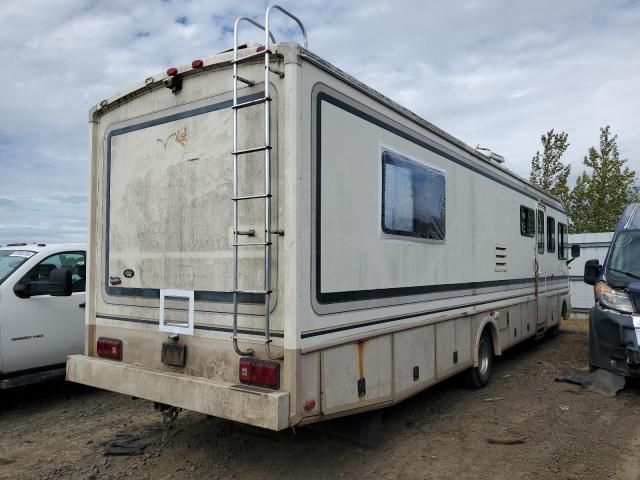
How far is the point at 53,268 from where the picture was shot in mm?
6172

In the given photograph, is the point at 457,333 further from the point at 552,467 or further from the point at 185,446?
the point at 185,446

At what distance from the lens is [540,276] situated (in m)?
9.24

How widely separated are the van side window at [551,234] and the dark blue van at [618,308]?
8.97 feet

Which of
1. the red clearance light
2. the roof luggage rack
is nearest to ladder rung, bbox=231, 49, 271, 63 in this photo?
the roof luggage rack

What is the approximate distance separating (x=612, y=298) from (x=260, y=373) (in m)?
4.94

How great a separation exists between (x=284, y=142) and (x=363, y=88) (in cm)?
107

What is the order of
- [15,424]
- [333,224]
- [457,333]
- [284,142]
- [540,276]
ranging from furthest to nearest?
[540,276], [457,333], [15,424], [333,224], [284,142]

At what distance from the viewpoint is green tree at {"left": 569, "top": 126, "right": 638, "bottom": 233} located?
18.4m

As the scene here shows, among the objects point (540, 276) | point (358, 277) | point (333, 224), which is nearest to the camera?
point (333, 224)

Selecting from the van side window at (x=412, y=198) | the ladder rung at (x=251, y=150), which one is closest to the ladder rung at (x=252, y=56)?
the ladder rung at (x=251, y=150)

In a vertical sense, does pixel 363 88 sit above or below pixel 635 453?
above

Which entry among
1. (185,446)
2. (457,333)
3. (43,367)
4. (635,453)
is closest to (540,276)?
(457,333)

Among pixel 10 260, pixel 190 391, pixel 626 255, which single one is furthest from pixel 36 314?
pixel 626 255

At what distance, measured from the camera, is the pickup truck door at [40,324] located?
5.47 m
